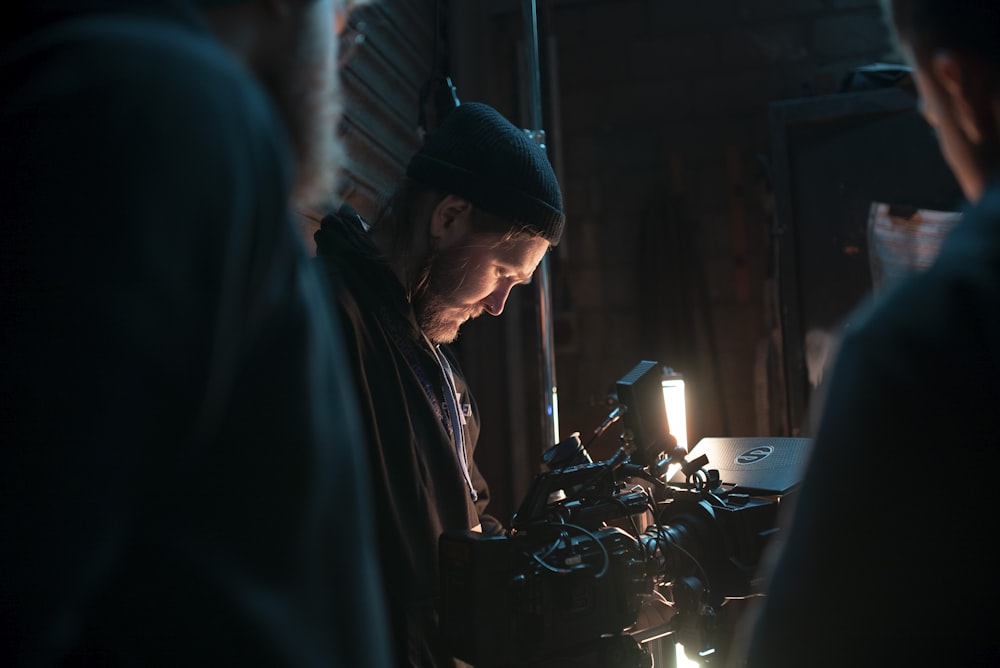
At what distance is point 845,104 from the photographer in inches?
120

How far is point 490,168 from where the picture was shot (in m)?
1.65

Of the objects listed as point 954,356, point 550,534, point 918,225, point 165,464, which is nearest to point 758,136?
point 918,225

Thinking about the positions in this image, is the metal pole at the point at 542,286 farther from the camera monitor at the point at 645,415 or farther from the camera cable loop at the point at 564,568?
the camera cable loop at the point at 564,568

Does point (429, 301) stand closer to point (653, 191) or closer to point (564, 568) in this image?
point (564, 568)

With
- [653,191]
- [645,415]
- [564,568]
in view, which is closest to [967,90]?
[564,568]

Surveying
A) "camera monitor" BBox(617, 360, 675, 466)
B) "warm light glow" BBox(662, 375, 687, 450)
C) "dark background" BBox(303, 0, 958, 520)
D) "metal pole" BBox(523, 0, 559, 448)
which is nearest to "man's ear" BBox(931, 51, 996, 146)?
"camera monitor" BBox(617, 360, 675, 466)

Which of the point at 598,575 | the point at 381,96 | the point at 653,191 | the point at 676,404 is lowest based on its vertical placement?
the point at 598,575

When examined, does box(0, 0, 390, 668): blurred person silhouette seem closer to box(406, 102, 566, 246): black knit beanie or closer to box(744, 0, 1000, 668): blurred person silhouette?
box(744, 0, 1000, 668): blurred person silhouette

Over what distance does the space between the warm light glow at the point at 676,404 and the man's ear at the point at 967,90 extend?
1.15 metres

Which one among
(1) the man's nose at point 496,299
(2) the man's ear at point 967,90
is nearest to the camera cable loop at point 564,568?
(1) the man's nose at point 496,299

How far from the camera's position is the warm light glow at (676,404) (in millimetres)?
1838

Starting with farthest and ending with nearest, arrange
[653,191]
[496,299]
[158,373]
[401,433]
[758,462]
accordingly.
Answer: [653,191]
[496,299]
[758,462]
[401,433]
[158,373]

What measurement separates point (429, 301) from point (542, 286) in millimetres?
737

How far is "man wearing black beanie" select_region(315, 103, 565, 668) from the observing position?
139 centimetres
